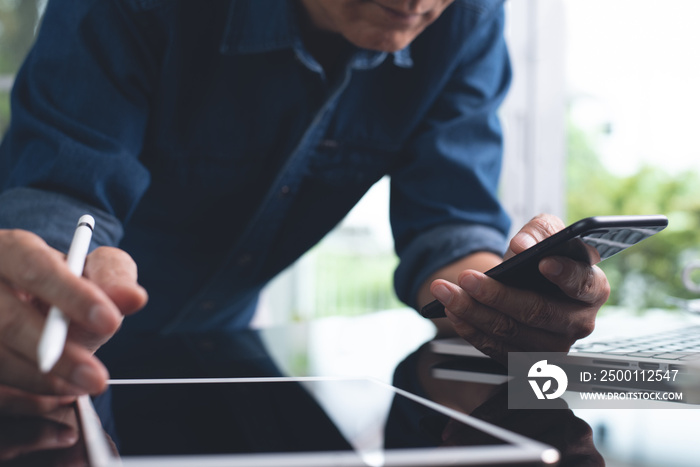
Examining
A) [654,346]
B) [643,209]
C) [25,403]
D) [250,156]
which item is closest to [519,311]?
[654,346]

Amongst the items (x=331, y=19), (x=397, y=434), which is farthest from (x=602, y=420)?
(x=331, y=19)

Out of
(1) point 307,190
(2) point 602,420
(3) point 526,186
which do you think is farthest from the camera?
(3) point 526,186

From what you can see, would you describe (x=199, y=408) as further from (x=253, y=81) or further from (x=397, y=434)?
(x=253, y=81)

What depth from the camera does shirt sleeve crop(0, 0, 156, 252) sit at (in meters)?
0.59

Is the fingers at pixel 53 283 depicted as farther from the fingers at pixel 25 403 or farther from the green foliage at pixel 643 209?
the green foliage at pixel 643 209

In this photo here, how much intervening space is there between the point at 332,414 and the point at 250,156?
54 centimetres

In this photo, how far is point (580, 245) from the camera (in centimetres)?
44

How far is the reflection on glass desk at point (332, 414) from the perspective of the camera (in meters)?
0.30

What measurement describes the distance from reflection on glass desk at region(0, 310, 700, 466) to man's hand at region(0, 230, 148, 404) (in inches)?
0.9

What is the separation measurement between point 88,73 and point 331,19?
10.7 inches

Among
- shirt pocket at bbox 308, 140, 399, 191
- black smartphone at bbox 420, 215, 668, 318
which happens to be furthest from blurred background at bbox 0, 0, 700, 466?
black smartphone at bbox 420, 215, 668, 318

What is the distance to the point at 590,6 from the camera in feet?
13.1

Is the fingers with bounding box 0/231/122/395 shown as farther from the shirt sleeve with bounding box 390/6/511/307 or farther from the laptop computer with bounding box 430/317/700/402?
the shirt sleeve with bounding box 390/6/511/307

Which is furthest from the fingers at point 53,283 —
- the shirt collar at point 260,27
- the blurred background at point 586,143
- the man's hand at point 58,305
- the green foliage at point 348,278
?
the green foliage at point 348,278
